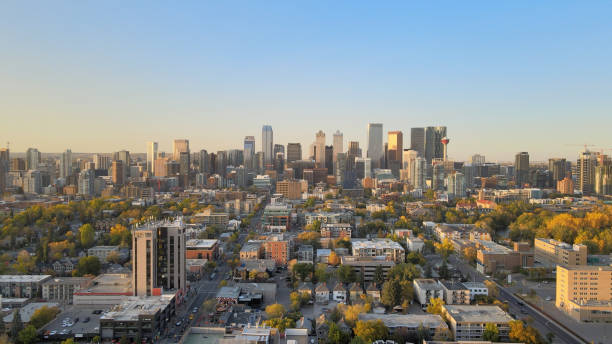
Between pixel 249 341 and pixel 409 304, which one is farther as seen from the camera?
pixel 409 304

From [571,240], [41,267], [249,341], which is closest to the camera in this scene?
[249,341]

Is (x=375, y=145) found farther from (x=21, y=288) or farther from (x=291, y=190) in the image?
(x=21, y=288)

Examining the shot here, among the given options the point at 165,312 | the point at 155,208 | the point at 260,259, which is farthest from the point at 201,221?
the point at 165,312

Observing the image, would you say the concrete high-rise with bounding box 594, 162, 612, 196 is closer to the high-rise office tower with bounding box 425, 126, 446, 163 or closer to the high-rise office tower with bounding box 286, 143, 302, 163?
the high-rise office tower with bounding box 425, 126, 446, 163

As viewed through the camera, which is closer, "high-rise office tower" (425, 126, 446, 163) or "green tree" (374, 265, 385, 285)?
"green tree" (374, 265, 385, 285)

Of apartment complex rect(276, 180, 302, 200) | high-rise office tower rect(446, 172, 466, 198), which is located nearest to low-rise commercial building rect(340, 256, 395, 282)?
apartment complex rect(276, 180, 302, 200)

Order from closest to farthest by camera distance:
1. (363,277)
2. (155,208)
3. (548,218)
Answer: (363,277), (548,218), (155,208)

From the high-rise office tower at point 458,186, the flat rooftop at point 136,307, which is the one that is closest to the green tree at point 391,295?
the flat rooftop at point 136,307

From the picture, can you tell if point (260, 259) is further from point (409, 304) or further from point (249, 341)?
point (249, 341)
